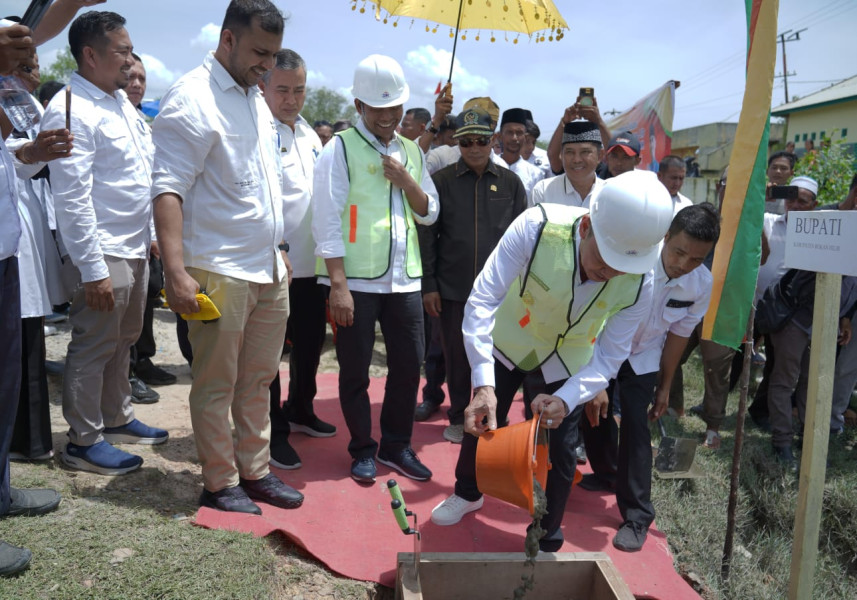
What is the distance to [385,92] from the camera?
132 inches

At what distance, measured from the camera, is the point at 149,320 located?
4934 mm

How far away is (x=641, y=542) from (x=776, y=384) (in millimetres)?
2108

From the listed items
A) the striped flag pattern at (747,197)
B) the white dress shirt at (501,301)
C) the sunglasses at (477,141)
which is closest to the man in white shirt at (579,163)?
the sunglasses at (477,141)

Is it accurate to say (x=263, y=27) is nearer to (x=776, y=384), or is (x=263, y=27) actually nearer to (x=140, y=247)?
(x=140, y=247)

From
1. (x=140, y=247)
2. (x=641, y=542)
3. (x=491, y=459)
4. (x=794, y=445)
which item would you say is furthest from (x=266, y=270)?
(x=794, y=445)

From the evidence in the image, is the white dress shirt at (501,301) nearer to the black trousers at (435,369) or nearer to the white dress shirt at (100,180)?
the white dress shirt at (100,180)

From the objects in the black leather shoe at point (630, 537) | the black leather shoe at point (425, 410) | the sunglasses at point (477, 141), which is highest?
the sunglasses at point (477, 141)

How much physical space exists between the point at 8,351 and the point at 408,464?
2029mm

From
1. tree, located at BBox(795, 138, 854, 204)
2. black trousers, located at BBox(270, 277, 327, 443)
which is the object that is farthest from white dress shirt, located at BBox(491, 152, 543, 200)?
tree, located at BBox(795, 138, 854, 204)

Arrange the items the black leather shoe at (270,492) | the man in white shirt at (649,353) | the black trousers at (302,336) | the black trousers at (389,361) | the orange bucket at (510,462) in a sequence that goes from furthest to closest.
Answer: the black trousers at (302,336) < the black trousers at (389,361) < the man in white shirt at (649,353) < the black leather shoe at (270,492) < the orange bucket at (510,462)

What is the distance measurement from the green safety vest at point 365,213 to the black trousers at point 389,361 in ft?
0.55

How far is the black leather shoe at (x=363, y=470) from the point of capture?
3.52 m

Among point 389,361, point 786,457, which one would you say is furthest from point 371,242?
point 786,457

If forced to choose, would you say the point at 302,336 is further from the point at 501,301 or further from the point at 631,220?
the point at 631,220
